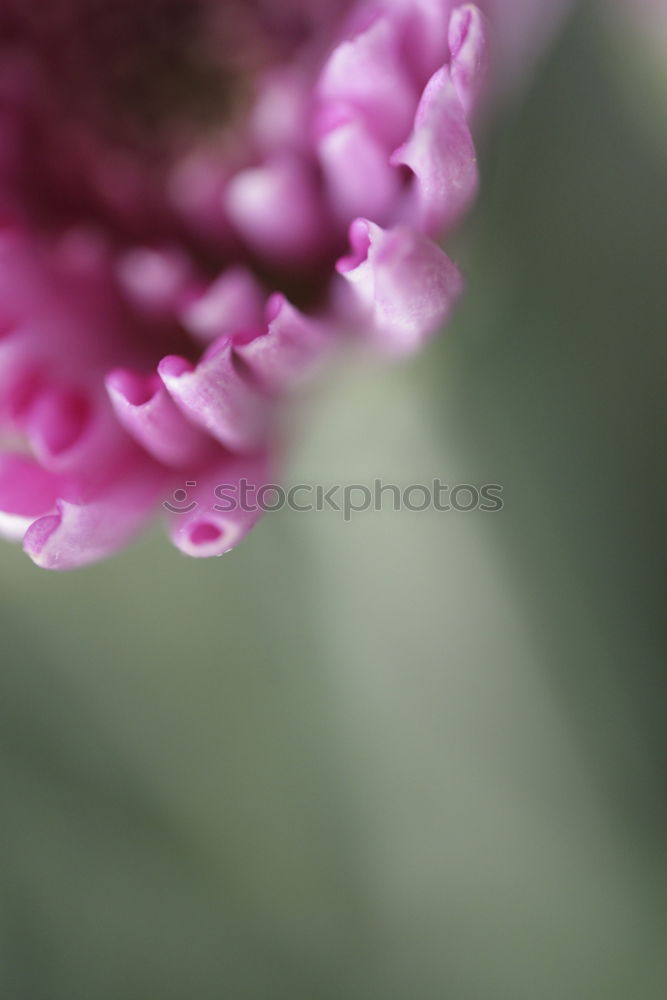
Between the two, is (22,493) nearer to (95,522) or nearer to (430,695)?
(95,522)

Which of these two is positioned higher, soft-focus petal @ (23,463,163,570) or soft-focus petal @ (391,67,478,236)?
soft-focus petal @ (391,67,478,236)

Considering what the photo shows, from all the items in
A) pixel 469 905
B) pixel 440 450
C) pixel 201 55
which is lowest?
pixel 469 905

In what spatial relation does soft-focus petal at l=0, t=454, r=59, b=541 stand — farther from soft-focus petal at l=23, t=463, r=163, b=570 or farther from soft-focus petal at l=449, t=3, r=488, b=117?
soft-focus petal at l=449, t=3, r=488, b=117

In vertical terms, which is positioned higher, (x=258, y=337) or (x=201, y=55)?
(x=201, y=55)

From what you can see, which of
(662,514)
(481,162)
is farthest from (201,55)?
(662,514)

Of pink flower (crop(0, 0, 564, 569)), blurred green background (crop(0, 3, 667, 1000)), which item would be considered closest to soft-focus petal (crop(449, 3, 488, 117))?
pink flower (crop(0, 0, 564, 569))

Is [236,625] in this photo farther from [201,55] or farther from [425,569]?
[201,55]
